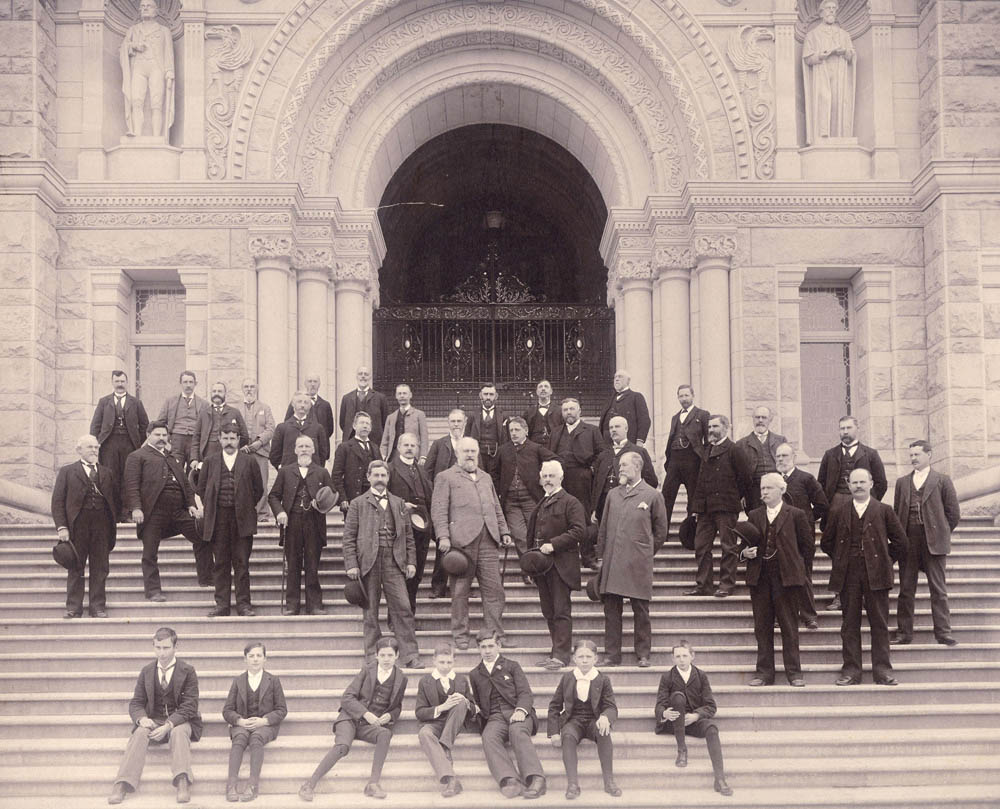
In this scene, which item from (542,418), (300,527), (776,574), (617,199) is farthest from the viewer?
(617,199)

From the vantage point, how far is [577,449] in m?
12.5

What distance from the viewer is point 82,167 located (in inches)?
658

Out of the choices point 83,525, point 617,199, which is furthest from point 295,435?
point 617,199

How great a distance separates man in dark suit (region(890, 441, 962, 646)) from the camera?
435 inches

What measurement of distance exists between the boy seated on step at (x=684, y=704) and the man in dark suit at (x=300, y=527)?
3.48 m

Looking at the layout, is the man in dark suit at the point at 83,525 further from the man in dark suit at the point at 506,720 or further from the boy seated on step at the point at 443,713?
the man in dark suit at the point at 506,720

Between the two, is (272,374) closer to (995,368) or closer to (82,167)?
(82,167)

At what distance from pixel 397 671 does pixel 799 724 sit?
3.08 metres

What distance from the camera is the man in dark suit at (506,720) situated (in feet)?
29.5

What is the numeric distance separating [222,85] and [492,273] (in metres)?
7.71

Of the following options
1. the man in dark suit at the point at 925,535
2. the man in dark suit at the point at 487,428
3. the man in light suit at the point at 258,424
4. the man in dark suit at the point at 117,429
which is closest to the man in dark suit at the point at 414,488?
the man in dark suit at the point at 487,428

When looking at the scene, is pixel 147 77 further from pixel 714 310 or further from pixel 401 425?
pixel 714 310

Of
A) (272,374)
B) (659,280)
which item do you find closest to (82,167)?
(272,374)

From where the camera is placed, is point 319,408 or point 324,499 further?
point 319,408
